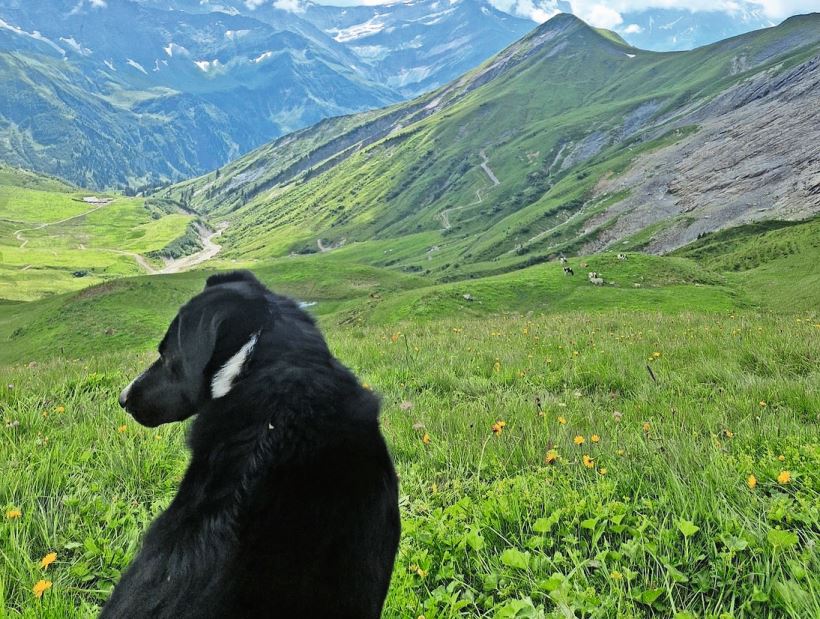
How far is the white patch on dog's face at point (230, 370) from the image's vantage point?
8.04 ft

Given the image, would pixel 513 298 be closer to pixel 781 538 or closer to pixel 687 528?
pixel 687 528

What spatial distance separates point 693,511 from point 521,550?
1.25 metres

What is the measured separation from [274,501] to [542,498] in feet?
8.66

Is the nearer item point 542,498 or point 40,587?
point 40,587

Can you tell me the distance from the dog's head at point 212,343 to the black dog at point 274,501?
0.01 meters

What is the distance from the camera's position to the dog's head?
253 centimetres

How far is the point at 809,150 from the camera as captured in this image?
236ft

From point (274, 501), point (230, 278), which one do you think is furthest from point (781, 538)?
point (230, 278)

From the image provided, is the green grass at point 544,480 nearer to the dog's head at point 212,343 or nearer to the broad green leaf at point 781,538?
the broad green leaf at point 781,538

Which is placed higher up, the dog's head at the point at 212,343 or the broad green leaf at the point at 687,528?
the dog's head at the point at 212,343

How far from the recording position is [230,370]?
97.3 inches

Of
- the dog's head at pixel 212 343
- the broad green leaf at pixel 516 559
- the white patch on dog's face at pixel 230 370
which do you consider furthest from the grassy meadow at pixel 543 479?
the white patch on dog's face at pixel 230 370

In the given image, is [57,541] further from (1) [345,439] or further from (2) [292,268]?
(2) [292,268]

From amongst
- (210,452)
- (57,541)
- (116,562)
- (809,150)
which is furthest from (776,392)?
(809,150)
